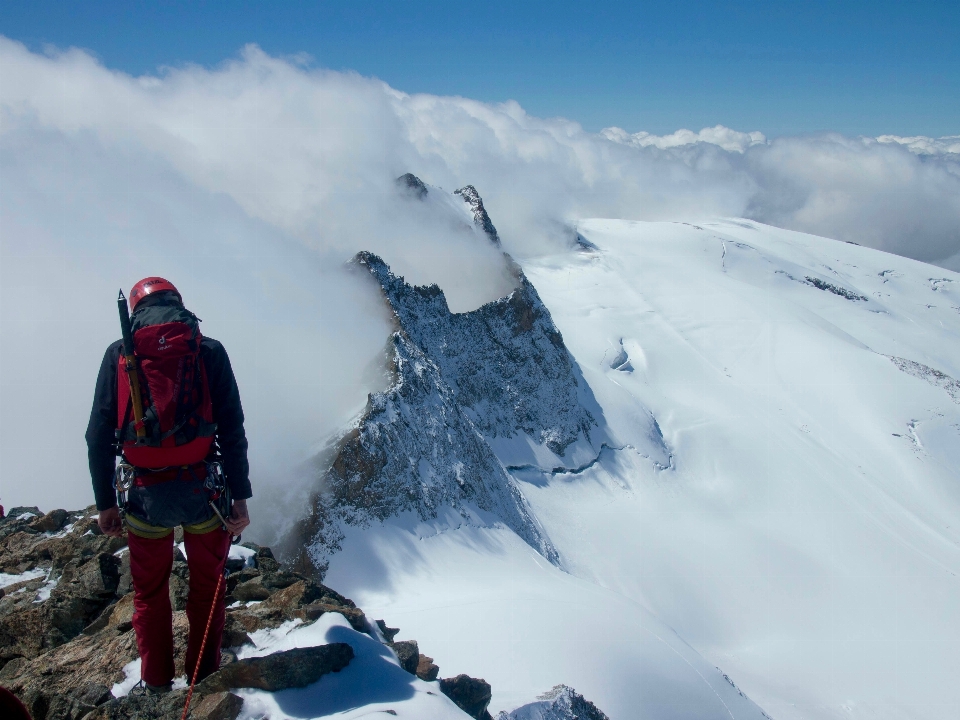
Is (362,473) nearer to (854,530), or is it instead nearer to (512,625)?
(512,625)

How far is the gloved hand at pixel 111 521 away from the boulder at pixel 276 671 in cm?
138

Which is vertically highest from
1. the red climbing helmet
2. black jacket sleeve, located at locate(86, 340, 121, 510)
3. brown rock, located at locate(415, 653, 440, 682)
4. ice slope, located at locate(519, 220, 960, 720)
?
the red climbing helmet

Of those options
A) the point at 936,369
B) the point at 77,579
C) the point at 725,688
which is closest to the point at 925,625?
the point at 725,688

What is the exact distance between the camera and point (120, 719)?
15.1ft

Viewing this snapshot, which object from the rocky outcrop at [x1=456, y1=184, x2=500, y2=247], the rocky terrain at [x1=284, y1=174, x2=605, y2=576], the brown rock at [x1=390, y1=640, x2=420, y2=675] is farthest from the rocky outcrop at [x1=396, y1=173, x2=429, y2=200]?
the brown rock at [x1=390, y1=640, x2=420, y2=675]

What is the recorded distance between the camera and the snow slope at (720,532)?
12.7 meters

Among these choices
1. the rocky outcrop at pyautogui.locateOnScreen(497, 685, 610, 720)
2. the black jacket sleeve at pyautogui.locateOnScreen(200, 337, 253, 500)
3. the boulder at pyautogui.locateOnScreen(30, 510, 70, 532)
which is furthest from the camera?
the boulder at pyautogui.locateOnScreen(30, 510, 70, 532)

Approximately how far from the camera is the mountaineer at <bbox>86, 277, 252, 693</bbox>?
449 centimetres

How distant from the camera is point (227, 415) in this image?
15.8 feet

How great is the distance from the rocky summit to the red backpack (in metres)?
1.79

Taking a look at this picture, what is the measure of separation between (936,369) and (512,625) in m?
59.0

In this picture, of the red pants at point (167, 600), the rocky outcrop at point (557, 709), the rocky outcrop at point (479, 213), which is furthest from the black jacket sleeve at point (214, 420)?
the rocky outcrop at point (479, 213)

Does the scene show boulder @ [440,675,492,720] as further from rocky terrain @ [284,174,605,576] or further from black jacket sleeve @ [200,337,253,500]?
rocky terrain @ [284,174,605,576]

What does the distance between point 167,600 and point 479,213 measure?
36746mm
